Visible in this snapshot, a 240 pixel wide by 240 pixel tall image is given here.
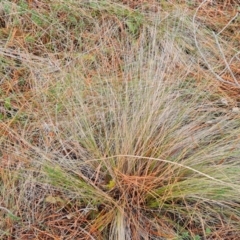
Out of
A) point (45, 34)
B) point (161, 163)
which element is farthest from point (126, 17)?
point (161, 163)

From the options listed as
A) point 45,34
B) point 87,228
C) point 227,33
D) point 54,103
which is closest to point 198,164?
point 87,228

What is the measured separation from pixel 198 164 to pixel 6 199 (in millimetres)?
677

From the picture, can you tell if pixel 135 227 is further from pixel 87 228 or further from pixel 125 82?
pixel 125 82

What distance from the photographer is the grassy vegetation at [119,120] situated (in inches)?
61.9

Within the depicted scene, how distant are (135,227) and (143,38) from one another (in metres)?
0.88

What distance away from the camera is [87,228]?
5.13 feet

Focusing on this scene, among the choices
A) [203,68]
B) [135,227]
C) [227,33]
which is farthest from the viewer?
[227,33]

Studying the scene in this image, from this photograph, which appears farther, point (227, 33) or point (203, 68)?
point (227, 33)

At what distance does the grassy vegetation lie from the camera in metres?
1.57

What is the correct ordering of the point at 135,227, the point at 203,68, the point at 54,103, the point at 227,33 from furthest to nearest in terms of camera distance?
the point at 227,33, the point at 203,68, the point at 54,103, the point at 135,227

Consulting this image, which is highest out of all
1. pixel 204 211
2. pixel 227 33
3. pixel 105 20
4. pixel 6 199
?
pixel 227 33

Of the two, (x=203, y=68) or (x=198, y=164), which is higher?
(x=203, y=68)

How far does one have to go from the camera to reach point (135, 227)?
1.54 meters

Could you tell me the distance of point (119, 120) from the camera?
5.61ft
